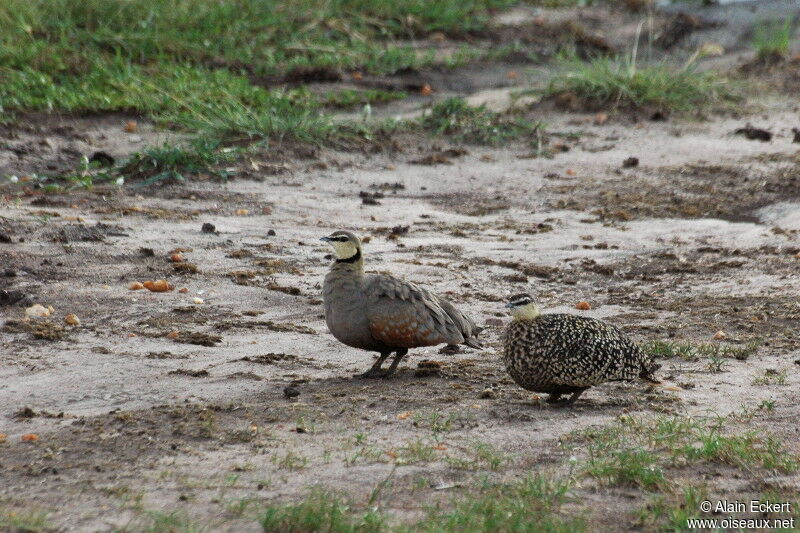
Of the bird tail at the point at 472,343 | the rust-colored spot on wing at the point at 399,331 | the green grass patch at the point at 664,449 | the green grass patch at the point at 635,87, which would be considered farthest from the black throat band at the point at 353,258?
the green grass patch at the point at 635,87

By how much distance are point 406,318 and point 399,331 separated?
0.27ft

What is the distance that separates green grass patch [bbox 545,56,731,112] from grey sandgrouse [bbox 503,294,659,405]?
7442 mm

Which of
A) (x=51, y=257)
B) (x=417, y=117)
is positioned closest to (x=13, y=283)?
(x=51, y=257)

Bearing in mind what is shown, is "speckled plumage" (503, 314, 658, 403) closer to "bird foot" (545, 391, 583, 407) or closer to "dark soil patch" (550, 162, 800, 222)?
"bird foot" (545, 391, 583, 407)

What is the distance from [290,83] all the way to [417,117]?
71.2 inches

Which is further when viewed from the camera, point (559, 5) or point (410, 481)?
point (559, 5)

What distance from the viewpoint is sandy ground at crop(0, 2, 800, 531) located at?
16.7 ft

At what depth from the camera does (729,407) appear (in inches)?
240

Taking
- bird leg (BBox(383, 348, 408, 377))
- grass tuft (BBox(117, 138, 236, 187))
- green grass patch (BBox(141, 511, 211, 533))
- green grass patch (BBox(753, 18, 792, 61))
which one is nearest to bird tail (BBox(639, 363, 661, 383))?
bird leg (BBox(383, 348, 408, 377))

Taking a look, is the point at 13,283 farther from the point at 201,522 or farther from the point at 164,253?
the point at 201,522

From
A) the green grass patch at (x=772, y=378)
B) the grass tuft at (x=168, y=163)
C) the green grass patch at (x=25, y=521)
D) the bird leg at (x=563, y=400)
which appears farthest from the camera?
the grass tuft at (x=168, y=163)

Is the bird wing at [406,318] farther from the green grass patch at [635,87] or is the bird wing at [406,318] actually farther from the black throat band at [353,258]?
the green grass patch at [635,87]

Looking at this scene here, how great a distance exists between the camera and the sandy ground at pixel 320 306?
509 cm

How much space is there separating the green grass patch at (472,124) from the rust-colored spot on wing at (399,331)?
19.6 ft
